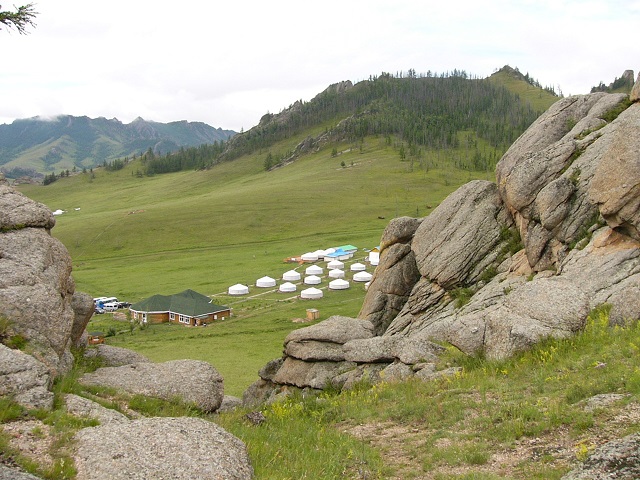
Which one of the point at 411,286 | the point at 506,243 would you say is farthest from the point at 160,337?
the point at 506,243

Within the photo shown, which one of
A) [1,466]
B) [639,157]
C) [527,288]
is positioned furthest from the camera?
[639,157]

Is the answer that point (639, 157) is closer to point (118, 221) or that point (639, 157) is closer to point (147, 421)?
point (147, 421)

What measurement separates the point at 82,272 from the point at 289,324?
70.5 m

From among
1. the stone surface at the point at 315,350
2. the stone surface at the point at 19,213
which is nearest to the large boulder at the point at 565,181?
the stone surface at the point at 315,350

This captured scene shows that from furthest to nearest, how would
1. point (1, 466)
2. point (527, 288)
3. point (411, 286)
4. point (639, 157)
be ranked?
point (411, 286) → point (639, 157) → point (527, 288) → point (1, 466)

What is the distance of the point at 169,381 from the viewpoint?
738 inches

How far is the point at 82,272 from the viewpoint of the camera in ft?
389

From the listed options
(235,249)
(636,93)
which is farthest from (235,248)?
(636,93)

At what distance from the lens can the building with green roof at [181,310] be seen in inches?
2918

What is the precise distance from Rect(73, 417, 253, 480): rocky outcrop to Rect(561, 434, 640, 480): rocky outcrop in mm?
6236

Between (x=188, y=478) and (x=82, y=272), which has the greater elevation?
(x=188, y=478)

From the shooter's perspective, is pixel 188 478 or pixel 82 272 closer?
pixel 188 478

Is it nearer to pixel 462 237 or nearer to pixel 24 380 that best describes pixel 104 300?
pixel 462 237

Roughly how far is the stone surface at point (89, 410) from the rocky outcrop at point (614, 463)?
10142 millimetres
